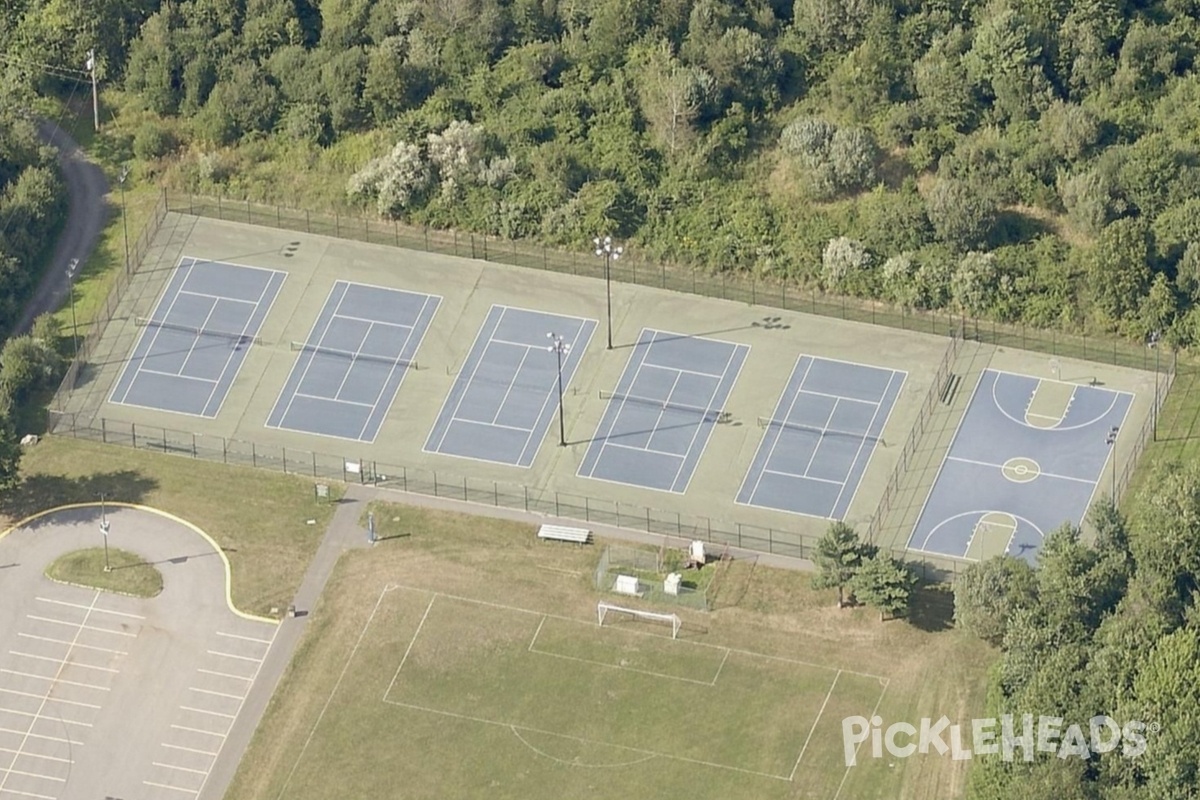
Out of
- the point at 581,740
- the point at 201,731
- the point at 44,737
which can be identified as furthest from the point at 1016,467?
the point at 44,737

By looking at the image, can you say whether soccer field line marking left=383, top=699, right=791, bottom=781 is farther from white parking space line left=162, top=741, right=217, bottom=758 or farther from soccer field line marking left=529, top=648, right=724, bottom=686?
white parking space line left=162, top=741, right=217, bottom=758

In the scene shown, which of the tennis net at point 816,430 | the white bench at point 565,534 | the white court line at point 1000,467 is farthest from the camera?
the tennis net at point 816,430

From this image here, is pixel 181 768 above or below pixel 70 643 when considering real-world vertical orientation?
below

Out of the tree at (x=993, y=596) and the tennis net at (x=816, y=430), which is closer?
the tree at (x=993, y=596)

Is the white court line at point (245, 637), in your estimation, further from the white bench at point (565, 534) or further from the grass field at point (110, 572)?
the white bench at point (565, 534)

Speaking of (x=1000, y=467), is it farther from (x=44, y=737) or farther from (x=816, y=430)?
(x=44, y=737)

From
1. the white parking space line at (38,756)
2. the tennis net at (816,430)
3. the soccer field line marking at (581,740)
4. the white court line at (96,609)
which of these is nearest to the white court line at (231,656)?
the white court line at (96,609)

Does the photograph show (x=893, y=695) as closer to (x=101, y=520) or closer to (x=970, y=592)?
(x=970, y=592)
